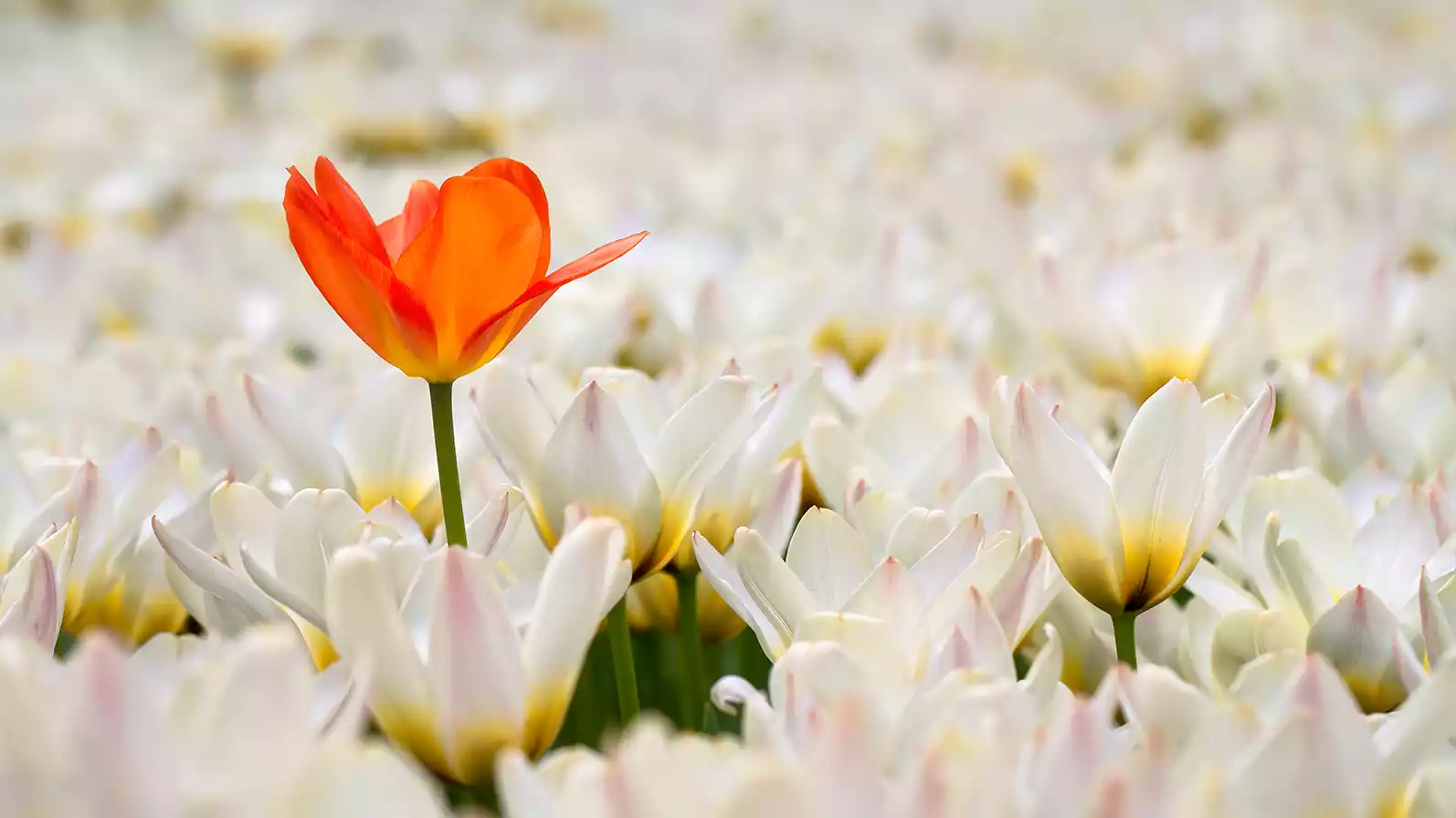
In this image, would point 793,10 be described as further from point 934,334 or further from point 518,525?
point 518,525

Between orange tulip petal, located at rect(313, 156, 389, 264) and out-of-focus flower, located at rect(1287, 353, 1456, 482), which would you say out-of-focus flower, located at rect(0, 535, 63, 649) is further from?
out-of-focus flower, located at rect(1287, 353, 1456, 482)

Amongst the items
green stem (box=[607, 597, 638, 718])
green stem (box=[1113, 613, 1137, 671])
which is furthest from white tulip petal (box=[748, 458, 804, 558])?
green stem (box=[1113, 613, 1137, 671])

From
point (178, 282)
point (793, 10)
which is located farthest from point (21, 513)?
point (793, 10)

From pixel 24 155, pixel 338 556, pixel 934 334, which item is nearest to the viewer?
pixel 338 556

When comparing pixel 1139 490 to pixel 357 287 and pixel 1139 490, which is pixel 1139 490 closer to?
pixel 1139 490

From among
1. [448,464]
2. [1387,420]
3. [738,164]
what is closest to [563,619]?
[448,464]
